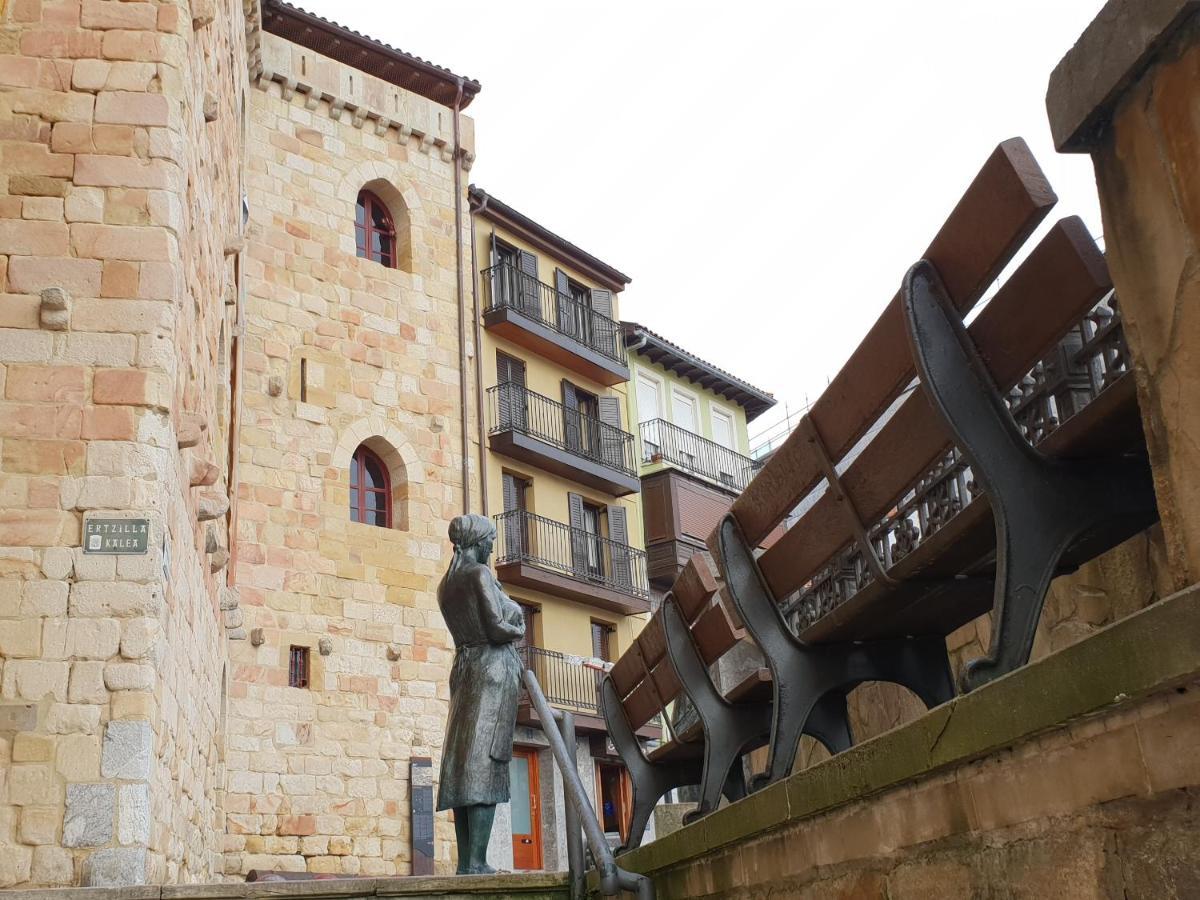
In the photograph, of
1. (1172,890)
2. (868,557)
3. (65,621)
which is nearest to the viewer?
(1172,890)

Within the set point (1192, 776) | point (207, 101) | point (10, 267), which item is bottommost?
point (1192, 776)

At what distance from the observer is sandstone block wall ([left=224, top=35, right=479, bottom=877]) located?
18.9 meters

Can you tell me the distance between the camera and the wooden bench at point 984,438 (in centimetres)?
286

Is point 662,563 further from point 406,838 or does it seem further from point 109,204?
point 109,204

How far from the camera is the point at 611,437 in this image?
98.2 feet

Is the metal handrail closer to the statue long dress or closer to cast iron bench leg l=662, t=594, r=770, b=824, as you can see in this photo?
the statue long dress

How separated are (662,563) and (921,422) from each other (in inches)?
1096

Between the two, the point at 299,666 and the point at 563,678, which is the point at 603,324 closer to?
the point at 563,678

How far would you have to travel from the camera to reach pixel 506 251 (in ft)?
93.9

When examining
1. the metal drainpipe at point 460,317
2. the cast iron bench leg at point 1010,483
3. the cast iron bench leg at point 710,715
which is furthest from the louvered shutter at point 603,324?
the cast iron bench leg at point 1010,483

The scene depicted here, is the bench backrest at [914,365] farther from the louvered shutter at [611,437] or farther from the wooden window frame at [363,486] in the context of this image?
the louvered shutter at [611,437]

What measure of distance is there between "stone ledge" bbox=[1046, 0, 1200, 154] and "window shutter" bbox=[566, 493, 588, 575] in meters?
25.0

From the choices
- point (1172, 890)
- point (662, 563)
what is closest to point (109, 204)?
point (1172, 890)

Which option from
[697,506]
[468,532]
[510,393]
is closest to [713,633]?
[468,532]
